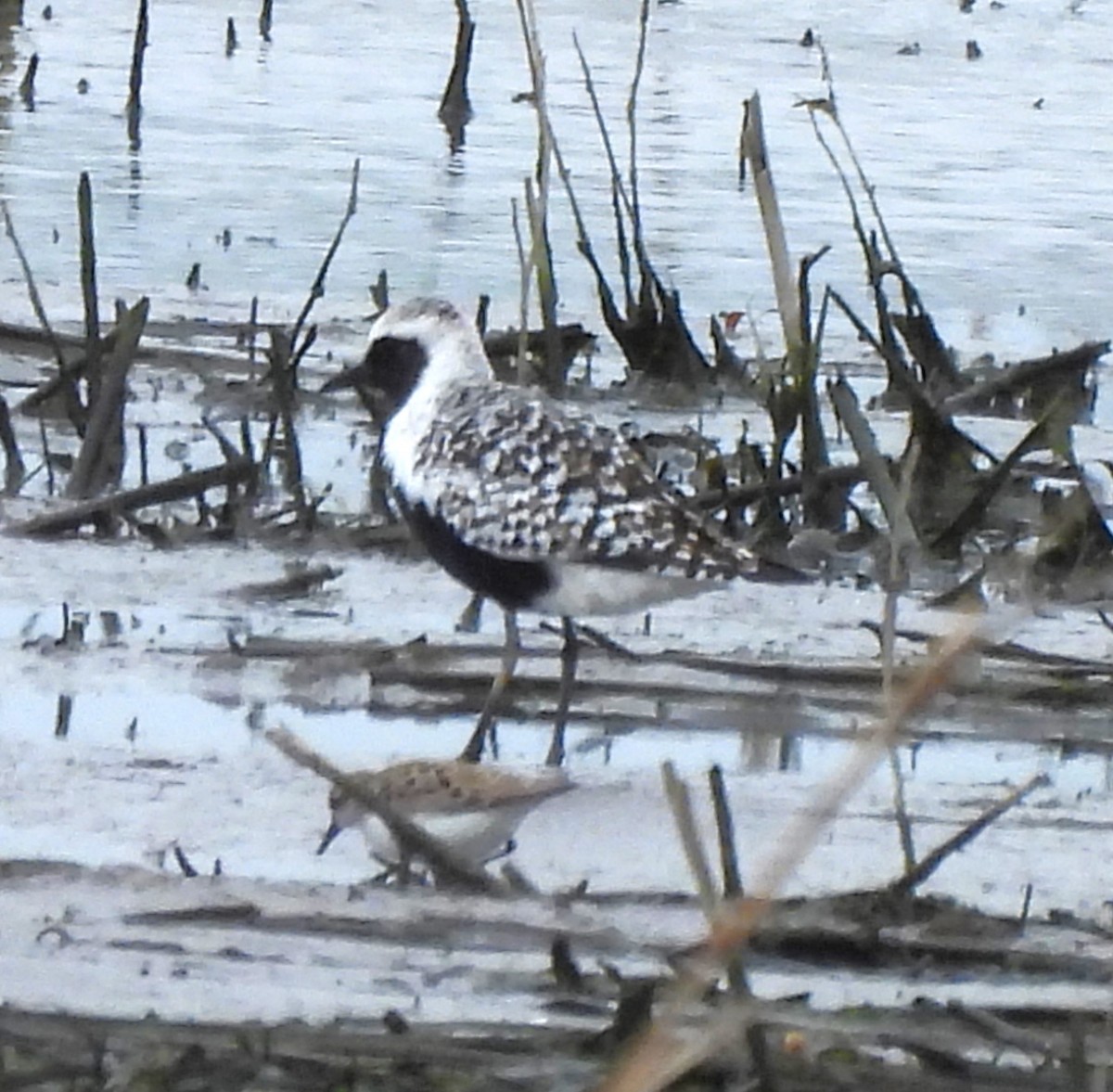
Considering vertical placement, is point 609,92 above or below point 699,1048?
below

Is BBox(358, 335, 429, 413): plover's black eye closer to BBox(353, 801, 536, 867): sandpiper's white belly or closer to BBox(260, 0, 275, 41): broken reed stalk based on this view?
BBox(353, 801, 536, 867): sandpiper's white belly

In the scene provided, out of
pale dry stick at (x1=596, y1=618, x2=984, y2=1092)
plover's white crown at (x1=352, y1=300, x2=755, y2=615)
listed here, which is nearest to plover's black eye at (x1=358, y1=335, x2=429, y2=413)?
plover's white crown at (x1=352, y1=300, x2=755, y2=615)

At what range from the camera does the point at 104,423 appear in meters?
7.62

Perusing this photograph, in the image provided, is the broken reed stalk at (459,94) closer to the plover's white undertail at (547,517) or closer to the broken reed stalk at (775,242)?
the broken reed stalk at (775,242)

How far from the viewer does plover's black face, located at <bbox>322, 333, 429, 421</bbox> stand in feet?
22.2

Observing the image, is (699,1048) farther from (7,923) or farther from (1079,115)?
(1079,115)

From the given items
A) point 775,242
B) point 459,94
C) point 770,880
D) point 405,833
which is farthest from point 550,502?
point 459,94

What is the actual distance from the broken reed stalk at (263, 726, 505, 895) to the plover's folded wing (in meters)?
1.49

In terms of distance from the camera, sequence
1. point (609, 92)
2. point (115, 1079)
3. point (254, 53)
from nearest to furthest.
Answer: point (115, 1079) < point (609, 92) < point (254, 53)

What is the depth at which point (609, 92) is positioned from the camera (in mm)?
16391

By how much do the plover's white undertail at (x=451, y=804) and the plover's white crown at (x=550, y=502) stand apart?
1012 millimetres

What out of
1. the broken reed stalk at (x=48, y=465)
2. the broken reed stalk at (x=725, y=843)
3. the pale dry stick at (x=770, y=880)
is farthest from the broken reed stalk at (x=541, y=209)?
the pale dry stick at (x=770, y=880)

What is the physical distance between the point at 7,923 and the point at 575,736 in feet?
5.59

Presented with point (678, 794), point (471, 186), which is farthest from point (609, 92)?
point (678, 794)
